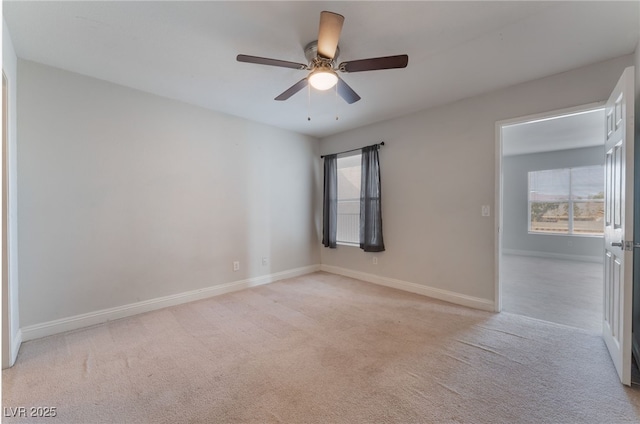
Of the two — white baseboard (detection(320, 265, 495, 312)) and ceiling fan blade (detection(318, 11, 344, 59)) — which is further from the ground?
ceiling fan blade (detection(318, 11, 344, 59))

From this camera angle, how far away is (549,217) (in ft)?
21.2

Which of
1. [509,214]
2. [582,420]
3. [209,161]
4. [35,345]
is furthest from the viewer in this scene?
[509,214]

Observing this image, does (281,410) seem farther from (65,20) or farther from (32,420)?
(65,20)

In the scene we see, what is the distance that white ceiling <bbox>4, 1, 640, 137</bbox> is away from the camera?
1.80 meters

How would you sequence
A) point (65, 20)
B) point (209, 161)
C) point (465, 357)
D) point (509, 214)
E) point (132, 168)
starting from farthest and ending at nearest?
1. point (509, 214)
2. point (209, 161)
3. point (132, 168)
4. point (465, 357)
5. point (65, 20)

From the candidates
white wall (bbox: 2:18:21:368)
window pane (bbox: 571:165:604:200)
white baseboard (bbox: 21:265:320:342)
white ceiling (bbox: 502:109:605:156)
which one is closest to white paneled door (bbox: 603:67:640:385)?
white ceiling (bbox: 502:109:605:156)

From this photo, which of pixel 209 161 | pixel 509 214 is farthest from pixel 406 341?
pixel 509 214

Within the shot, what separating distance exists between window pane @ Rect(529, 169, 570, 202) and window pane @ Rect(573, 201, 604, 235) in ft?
1.15

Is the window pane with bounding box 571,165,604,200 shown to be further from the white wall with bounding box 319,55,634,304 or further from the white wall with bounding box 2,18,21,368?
the white wall with bounding box 2,18,21,368

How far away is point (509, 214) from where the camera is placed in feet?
22.8

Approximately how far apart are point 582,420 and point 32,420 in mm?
3061

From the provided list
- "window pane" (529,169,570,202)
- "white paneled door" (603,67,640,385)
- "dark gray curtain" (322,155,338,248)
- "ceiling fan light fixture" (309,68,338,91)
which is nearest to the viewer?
"white paneled door" (603,67,640,385)

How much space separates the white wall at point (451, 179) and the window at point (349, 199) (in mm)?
467

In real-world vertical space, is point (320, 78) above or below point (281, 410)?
above
